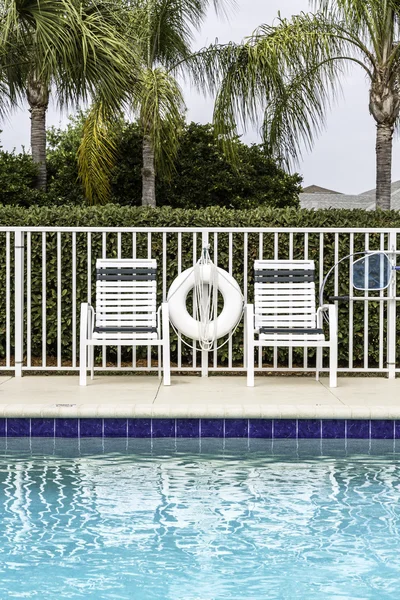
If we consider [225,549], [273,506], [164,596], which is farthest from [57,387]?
[164,596]

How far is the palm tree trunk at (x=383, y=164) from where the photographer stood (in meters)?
14.9

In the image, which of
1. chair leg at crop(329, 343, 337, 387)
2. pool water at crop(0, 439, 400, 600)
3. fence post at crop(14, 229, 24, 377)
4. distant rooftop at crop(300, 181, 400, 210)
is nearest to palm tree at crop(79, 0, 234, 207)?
fence post at crop(14, 229, 24, 377)

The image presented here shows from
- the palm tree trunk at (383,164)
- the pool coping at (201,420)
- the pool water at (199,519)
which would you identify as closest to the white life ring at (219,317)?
the pool coping at (201,420)

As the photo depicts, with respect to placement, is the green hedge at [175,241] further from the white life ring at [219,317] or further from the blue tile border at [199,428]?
the blue tile border at [199,428]

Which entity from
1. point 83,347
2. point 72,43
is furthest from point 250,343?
point 72,43

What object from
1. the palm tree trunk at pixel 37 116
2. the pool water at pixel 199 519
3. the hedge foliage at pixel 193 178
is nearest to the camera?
the pool water at pixel 199 519

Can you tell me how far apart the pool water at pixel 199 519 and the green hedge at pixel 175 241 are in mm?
2773

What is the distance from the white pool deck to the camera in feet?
20.4

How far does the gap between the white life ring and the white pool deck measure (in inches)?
16.4

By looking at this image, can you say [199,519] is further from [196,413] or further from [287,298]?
[287,298]

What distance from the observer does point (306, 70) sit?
45.1 ft

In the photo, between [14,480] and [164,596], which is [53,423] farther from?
[164,596]

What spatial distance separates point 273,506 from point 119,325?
334 centimetres

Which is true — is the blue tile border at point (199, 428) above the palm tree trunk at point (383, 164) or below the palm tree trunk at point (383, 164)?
below
